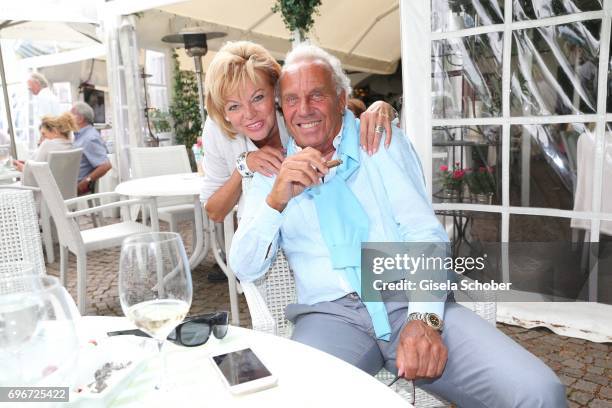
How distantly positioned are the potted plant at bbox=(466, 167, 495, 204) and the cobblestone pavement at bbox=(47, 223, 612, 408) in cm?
83

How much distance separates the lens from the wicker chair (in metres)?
1.45

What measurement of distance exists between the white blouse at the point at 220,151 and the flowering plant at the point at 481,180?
1.65m

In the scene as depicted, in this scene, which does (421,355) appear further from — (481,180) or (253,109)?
(481,180)

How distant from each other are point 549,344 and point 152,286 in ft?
9.12

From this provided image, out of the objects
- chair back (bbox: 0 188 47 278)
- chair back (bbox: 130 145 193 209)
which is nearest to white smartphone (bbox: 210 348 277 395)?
chair back (bbox: 0 188 47 278)

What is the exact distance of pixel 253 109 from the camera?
1.87m

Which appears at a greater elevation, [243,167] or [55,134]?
[55,134]

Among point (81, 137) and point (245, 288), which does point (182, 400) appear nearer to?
point (245, 288)

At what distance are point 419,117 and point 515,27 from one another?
0.76 meters

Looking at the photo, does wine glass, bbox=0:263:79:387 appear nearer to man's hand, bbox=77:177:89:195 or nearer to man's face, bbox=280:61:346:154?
man's face, bbox=280:61:346:154

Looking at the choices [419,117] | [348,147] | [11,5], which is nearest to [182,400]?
[348,147]

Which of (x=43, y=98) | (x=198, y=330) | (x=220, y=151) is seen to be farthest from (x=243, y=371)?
(x=43, y=98)

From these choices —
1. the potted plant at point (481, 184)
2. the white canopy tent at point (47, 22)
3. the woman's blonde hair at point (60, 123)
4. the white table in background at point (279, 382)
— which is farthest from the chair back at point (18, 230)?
the woman's blonde hair at point (60, 123)

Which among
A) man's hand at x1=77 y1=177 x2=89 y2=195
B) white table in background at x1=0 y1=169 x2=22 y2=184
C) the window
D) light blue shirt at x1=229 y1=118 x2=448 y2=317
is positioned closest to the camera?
light blue shirt at x1=229 y1=118 x2=448 y2=317
